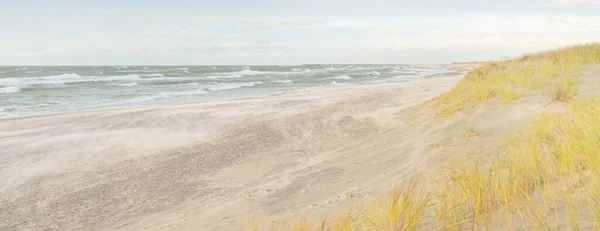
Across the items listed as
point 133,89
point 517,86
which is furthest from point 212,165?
point 133,89

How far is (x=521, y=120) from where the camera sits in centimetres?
680

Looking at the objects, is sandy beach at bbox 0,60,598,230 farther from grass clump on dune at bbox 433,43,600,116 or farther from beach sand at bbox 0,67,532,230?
grass clump on dune at bbox 433,43,600,116

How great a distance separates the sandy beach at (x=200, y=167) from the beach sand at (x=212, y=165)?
0.9 inches

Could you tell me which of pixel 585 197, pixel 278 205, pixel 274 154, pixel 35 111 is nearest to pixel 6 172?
pixel 274 154

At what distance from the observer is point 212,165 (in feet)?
24.3

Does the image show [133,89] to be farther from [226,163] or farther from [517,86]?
[517,86]

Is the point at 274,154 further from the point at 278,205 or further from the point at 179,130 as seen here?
the point at 179,130

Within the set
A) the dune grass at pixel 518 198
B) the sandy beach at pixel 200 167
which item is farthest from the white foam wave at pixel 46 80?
the dune grass at pixel 518 198

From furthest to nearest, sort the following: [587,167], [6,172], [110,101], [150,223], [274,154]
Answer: [110,101], [274,154], [6,172], [150,223], [587,167]

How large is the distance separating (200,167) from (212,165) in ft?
0.69

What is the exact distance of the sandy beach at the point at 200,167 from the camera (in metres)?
5.25

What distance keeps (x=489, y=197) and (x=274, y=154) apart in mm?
5318

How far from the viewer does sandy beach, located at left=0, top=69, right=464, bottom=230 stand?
525 cm

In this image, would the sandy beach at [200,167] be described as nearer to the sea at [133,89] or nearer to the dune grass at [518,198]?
the dune grass at [518,198]
